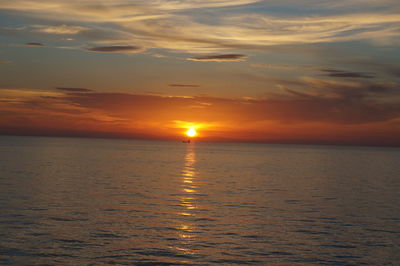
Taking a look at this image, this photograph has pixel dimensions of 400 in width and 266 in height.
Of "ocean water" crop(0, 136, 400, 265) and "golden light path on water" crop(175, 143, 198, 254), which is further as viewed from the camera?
"golden light path on water" crop(175, 143, 198, 254)

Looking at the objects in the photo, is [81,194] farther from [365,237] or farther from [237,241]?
[365,237]

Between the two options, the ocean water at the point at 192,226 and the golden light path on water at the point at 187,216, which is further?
the golden light path on water at the point at 187,216

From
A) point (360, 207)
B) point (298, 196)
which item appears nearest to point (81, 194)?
point (298, 196)

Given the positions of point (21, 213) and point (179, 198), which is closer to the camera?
point (21, 213)

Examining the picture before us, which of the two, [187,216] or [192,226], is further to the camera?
[187,216]

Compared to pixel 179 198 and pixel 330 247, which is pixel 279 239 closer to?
pixel 330 247

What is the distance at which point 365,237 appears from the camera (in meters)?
32.4

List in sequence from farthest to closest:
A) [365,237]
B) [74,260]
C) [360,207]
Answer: [360,207] < [365,237] < [74,260]

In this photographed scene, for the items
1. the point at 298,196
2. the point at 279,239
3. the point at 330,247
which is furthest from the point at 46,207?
the point at 298,196

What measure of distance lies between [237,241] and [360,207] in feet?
72.9

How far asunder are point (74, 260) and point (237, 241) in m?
10.8

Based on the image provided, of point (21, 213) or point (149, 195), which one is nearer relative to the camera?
point (21, 213)

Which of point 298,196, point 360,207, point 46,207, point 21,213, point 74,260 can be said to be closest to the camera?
point 74,260

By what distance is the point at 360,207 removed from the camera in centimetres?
4700
